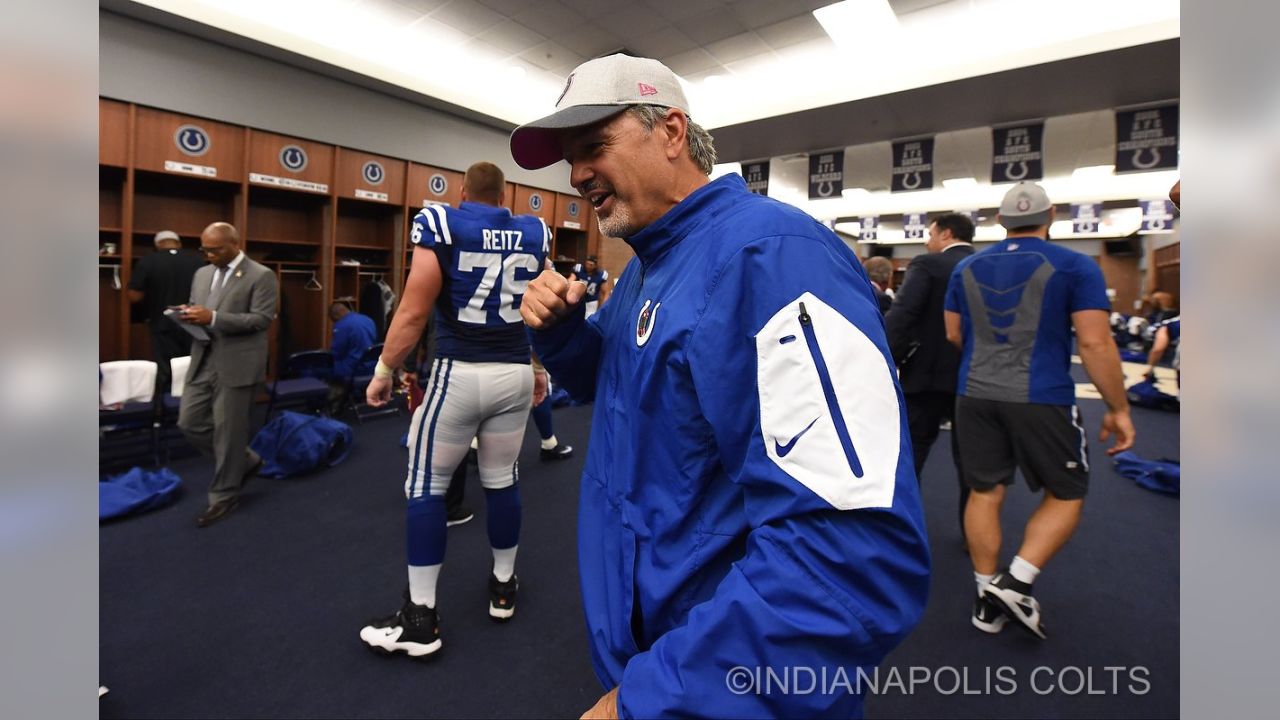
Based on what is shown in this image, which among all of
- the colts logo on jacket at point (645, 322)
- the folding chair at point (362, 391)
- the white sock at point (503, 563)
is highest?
the colts logo on jacket at point (645, 322)

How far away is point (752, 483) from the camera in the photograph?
63 cm

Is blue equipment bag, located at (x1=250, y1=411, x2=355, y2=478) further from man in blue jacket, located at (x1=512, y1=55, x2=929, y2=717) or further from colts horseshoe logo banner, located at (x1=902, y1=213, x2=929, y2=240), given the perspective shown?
colts horseshoe logo banner, located at (x1=902, y1=213, x2=929, y2=240)

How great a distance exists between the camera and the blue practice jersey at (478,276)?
1994mm

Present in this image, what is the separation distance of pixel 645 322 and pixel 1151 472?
4.81 m

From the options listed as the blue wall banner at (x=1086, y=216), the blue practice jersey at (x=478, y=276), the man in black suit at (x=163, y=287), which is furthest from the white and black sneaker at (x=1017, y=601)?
the blue wall banner at (x=1086, y=216)

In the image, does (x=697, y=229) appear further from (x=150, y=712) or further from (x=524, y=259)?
(x=150, y=712)

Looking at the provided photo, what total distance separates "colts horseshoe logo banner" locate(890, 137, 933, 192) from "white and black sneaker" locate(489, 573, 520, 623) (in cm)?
714

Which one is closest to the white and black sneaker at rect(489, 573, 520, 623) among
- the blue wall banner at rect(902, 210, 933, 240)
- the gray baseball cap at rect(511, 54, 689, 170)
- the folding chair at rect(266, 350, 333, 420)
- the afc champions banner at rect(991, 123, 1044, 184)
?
the gray baseball cap at rect(511, 54, 689, 170)

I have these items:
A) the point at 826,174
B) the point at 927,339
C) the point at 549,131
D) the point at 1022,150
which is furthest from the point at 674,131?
the point at 826,174

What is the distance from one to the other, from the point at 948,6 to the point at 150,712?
6762 millimetres

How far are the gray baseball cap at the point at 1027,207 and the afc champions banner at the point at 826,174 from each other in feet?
20.8

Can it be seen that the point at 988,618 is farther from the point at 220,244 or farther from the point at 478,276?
the point at 220,244

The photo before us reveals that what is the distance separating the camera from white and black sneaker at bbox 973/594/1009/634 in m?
2.17

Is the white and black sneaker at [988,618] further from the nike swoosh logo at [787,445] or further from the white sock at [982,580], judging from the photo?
the nike swoosh logo at [787,445]
